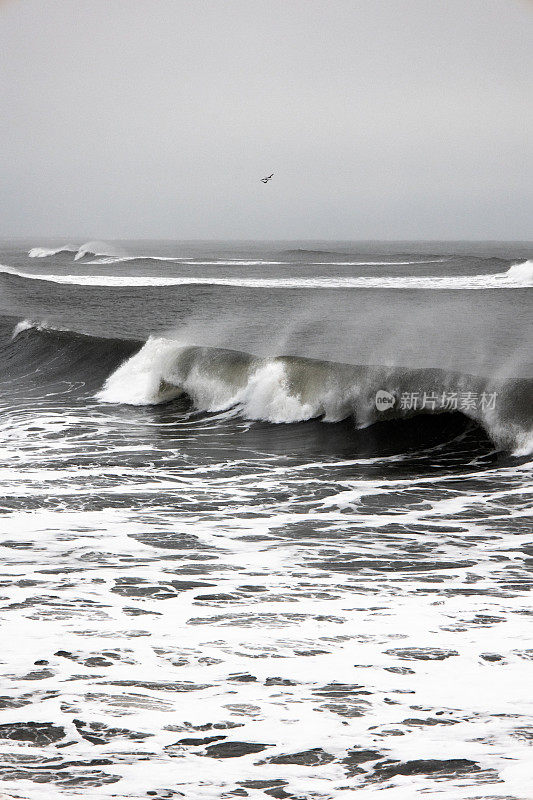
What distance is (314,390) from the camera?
16078mm

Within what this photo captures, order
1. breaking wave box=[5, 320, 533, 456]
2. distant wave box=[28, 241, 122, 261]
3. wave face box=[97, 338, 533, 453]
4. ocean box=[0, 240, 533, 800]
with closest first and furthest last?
1. ocean box=[0, 240, 533, 800]
2. wave face box=[97, 338, 533, 453]
3. breaking wave box=[5, 320, 533, 456]
4. distant wave box=[28, 241, 122, 261]

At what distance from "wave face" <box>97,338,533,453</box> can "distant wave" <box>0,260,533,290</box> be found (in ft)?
97.3

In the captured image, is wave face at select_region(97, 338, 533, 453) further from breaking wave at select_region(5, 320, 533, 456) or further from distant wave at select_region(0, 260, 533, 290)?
distant wave at select_region(0, 260, 533, 290)

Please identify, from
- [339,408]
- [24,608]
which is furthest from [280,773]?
[339,408]

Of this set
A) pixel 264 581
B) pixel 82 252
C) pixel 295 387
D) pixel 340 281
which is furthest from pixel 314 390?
pixel 82 252

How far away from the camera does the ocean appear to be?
456 cm

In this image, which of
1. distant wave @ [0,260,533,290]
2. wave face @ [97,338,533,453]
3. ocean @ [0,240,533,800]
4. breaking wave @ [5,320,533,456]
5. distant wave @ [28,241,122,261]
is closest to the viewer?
ocean @ [0,240,533,800]

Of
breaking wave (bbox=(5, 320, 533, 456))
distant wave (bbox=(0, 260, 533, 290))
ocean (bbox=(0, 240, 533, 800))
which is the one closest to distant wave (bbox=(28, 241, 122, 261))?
distant wave (bbox=(0, 260, 533, 290))

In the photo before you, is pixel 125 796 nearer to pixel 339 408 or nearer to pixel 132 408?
pixel 339 408

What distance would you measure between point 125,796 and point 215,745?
629 millimetres

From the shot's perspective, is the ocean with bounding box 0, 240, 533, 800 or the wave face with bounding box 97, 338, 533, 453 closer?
the ocean with bounding box 0, 240, 533, 800

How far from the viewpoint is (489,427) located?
44.9 feet

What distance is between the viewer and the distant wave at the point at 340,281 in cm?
4831

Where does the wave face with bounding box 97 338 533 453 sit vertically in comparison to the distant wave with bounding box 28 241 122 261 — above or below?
below
